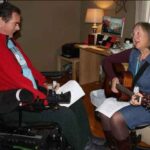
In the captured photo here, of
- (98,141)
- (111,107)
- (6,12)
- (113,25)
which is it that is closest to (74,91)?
(111,107)

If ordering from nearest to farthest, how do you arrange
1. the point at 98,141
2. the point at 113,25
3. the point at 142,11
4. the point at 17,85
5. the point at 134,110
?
the point at 17,85
the point at 134,110
the point at 98,141
the point at 142,11
the point at 113,25

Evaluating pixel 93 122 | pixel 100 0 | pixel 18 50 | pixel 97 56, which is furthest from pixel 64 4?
pixel 18 50

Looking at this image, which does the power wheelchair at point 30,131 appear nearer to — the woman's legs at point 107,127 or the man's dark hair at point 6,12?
the woman's legs at point 107,127

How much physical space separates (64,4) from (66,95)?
280 cm

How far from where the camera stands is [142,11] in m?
A: 3.56

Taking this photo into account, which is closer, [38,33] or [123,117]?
[123,117]

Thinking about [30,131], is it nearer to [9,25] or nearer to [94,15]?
[9,25]

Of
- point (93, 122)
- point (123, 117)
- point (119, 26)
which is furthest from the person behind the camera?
point (119, 26)

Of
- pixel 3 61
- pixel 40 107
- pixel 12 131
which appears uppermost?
pixel 3 61

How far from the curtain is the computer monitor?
0.26 metres

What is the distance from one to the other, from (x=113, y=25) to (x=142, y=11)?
49 centimetres

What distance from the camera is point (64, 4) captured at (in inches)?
178

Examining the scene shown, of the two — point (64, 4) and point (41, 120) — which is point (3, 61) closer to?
point (41, 120)

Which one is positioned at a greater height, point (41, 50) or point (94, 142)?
point (41, 50)
